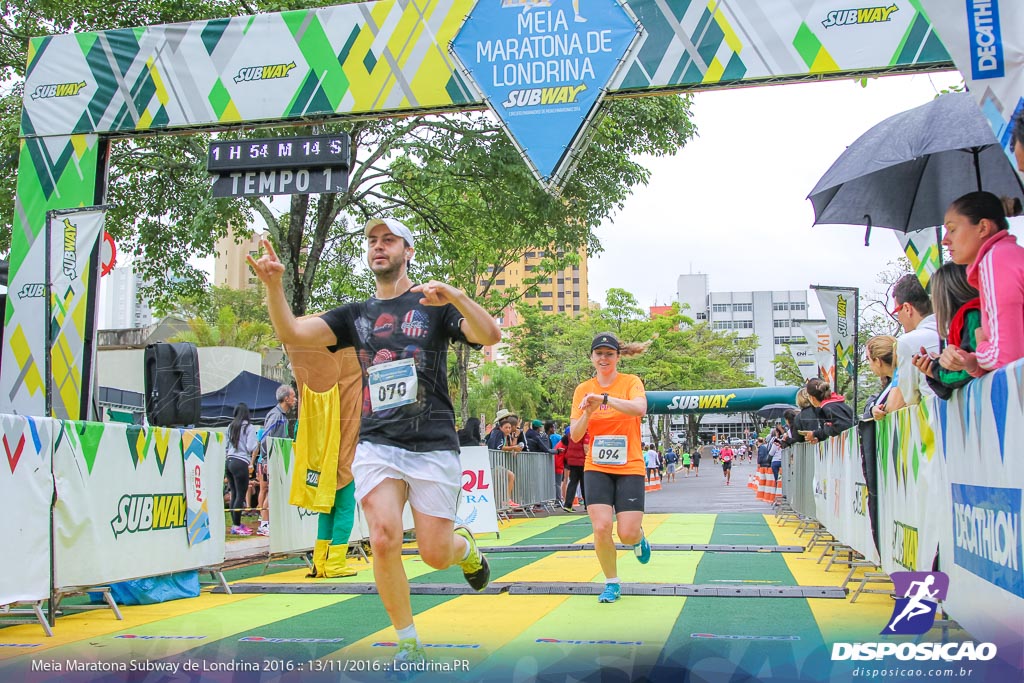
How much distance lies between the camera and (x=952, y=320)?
4547 millimetres

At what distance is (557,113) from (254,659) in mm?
6099

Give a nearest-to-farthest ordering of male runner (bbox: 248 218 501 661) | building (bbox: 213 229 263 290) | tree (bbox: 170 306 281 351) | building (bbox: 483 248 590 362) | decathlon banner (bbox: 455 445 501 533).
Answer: male runner (bbox: 248 218 501 661) → decathlon banner (bbox: 455 445 501 533) → building (bbox: 213 229 263 290) → building (bbox: 483 248 590 362) → tree (bbox: 170 306 281 351)

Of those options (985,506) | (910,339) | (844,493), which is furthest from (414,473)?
(844,493)

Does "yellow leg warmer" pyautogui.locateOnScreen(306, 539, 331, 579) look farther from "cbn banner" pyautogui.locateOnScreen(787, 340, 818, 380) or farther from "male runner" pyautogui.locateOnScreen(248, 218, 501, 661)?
"cbn banner" pyautogui.locateOnScreen(787, 340, 818, 380)

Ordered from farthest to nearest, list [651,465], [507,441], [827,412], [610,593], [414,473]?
1. [651,465]
2. [507,441]
3. [827,412]
4. [610,593]
5. [414,473]

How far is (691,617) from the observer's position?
18.4 feet

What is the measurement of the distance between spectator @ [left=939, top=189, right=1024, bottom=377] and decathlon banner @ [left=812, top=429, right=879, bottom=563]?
2948 millimetres

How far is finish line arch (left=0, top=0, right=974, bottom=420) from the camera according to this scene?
849 centimetres

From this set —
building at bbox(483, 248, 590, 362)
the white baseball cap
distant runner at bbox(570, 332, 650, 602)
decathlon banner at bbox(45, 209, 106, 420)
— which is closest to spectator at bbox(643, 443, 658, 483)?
building at bbox(483, 248, 590, 362)

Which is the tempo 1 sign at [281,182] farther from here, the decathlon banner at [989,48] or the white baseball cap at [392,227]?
the decathlon banner at [989,48]

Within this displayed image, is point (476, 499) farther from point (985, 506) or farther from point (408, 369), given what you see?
point (985, 506)

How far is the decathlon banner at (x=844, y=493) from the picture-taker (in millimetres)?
7590

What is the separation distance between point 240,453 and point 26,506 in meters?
6.56

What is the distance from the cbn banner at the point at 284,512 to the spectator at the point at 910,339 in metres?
5.50
